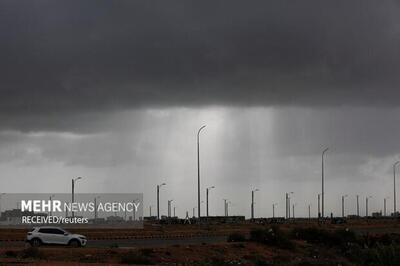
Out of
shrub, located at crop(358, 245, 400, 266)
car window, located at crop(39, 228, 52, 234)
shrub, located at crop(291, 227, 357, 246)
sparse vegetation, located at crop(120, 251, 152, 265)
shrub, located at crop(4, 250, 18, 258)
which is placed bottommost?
shrub, located at crop(291, 227, 357, 246)

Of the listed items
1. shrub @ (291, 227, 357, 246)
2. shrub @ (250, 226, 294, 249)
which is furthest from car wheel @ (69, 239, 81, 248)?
shrub @ (291, 227, 357, 246)

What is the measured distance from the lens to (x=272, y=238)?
2468 inches

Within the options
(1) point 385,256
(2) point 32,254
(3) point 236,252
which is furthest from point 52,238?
(1) point 385,256

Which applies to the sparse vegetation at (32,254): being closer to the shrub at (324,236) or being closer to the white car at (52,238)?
the white car at (52,238)

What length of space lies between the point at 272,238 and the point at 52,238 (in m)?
21.3

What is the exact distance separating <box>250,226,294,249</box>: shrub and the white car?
1871 cm

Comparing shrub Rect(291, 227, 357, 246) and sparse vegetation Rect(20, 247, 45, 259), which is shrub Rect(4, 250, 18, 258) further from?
shrub Rect(291, 227, 357, 246)

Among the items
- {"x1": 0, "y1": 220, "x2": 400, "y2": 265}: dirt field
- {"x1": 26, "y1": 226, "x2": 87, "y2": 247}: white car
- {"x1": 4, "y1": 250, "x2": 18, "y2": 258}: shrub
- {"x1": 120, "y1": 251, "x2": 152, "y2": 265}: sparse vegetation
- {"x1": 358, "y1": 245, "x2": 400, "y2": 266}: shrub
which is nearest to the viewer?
{"x1": 358, "y1": 245, "x2": 400, "y2": 266}: shrub

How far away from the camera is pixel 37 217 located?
4136 inches

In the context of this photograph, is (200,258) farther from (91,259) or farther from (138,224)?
(138,224)

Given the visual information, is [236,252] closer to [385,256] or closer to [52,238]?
[52,238]

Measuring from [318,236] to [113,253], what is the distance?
116ft

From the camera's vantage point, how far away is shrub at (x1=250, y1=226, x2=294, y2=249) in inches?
2435

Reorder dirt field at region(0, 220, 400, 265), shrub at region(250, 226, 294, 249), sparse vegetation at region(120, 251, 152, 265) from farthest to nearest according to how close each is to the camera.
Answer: shrub at region(250, 226, 294, 249) → sparse vegetation at region(120, 251, 152, 265) → dirt field at region(0, 220, 400, 265)
